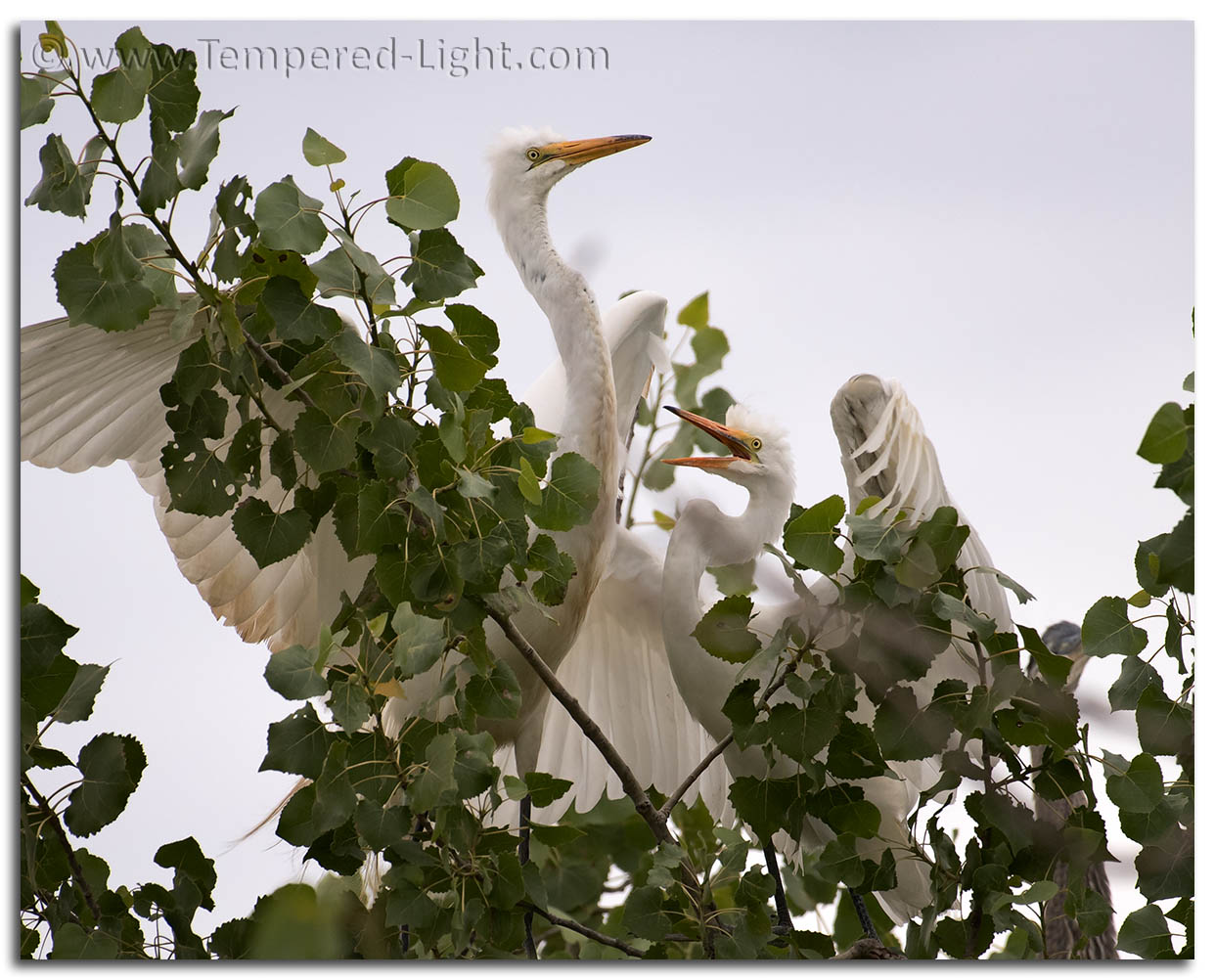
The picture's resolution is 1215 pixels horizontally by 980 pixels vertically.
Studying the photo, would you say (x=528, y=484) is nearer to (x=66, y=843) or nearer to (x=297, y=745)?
(x=297, y=745)

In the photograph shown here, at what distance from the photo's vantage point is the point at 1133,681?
1.33 meters

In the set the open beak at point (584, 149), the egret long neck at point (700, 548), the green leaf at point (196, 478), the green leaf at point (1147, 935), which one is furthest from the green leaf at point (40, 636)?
the green leaf at point (1147, 935)

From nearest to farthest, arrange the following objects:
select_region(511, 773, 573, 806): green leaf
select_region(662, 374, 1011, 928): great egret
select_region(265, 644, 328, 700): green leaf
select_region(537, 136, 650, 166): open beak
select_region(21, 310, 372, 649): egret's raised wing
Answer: select_region(265, 644, 328, 700): green leaf, select_region(511, 773, 573, 806): green leaf, select_region(21, 310, 372, 649): egret's raised wing, select_region(662, 374, 1011, 928): great egret, select_region(537, 136, 650, 166): open beak

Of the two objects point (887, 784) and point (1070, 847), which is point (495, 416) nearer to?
point (1070, 847)

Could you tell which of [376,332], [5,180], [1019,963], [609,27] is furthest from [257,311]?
[1019,963]

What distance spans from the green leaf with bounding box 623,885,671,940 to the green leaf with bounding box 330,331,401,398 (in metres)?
0.63

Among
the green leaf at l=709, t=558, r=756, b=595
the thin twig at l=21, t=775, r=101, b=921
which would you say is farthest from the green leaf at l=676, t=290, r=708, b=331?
the thin twig at l=21, t=775, r=101, b=921

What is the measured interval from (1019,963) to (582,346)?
0.97m

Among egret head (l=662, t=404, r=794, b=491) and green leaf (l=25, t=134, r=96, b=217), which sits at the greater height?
green leaf (l=25, t=134, r=96, b=217)

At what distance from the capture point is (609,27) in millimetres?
1490

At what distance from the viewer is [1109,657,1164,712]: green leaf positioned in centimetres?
133

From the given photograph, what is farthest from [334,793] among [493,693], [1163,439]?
[1163,439]

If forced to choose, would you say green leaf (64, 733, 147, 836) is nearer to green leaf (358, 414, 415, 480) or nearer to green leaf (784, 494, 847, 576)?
green leaf (358, 414, 415, 480)

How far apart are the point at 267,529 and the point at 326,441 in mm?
121
